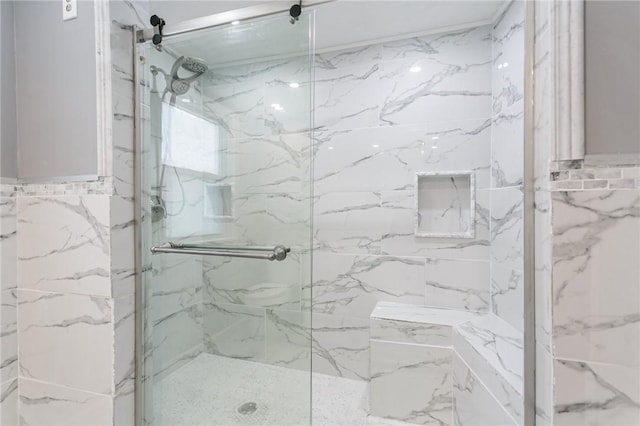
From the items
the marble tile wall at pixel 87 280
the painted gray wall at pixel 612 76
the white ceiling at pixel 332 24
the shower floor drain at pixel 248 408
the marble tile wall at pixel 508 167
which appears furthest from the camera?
the marble tile wall at pixel 508 167

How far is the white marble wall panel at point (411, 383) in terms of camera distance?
1.46 m

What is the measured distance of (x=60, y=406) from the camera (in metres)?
1.09

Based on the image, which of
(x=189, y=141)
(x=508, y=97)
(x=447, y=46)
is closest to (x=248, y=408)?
(x=189, y=141)

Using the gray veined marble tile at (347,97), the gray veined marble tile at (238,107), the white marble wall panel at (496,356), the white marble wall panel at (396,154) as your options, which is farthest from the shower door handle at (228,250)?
the gray veined marble tile at (347,97)

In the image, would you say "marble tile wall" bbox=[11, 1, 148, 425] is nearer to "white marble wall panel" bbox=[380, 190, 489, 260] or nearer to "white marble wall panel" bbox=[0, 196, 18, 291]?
"white marble wall panel" bbox=[0, 196, 18, 291]

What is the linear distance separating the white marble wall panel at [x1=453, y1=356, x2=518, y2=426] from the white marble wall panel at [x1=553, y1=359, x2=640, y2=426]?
372mm

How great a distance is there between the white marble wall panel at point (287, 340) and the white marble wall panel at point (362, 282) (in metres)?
0.66

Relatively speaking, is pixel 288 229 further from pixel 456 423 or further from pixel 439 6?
pixel 439 6

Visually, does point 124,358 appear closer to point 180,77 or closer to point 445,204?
point 180,77

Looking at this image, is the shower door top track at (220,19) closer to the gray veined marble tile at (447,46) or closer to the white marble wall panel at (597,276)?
the gray veined marble tile at (447,46)

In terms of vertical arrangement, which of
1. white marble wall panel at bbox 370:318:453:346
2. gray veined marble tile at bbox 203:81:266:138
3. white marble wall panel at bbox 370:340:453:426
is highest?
gray veined marble tile at bbox 203:81:266:138

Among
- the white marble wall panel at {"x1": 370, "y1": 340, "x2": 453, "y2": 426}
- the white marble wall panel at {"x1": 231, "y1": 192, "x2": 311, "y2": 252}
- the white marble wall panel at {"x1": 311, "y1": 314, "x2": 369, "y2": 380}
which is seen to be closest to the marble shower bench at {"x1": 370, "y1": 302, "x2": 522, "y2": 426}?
the white marble wall panel at {"x1": 370, "y1": 340, "x2": 453, "y2": 426}

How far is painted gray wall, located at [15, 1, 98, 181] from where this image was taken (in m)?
1.05

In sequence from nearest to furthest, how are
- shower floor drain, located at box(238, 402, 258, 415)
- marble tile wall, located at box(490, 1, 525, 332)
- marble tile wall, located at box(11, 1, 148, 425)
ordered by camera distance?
1. marble tile wall, located at box(11, 1, 148, 425)
2. shower floor drain, located at box(238, 402, 258, 415)
3. marble tile wall, located at box(490, 1, 525, 332)
